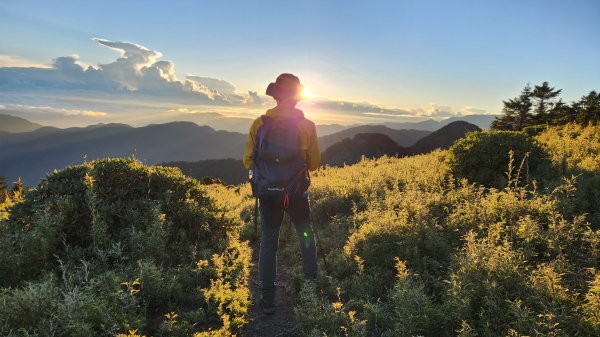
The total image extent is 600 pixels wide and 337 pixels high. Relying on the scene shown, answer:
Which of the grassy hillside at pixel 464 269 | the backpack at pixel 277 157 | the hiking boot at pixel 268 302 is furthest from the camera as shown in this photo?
the hiking boot at pixel 268 302

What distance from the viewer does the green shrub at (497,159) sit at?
31.2 ft

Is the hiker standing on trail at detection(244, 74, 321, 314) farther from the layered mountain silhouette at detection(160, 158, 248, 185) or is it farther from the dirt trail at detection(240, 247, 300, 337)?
the layered mountain silhouette at detection(160, 158, 248, 185)

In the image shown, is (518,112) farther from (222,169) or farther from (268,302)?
(222,169)

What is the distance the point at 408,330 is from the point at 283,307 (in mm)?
2215

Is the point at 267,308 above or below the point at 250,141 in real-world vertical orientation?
below

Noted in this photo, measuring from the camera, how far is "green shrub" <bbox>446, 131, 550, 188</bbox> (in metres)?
9.52

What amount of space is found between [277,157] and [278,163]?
0.09 m

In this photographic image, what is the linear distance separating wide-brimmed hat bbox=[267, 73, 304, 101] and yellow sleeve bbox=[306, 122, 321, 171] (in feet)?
1.75

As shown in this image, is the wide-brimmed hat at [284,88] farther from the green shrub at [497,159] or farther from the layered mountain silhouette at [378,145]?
the layered mountain silhouette at [378,145]

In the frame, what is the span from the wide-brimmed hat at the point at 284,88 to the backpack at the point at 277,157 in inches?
13.1

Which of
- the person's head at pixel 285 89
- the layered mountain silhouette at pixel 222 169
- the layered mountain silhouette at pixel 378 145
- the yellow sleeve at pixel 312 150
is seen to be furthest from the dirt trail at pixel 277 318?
the layered mountain silhouette at pixel 222 169

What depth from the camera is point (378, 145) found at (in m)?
65.6

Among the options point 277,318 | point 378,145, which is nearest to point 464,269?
point 277,318

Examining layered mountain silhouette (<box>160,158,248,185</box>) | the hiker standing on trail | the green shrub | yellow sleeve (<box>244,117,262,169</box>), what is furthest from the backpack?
layered mountain silhouette (<box>160,158,248,185</box>)
